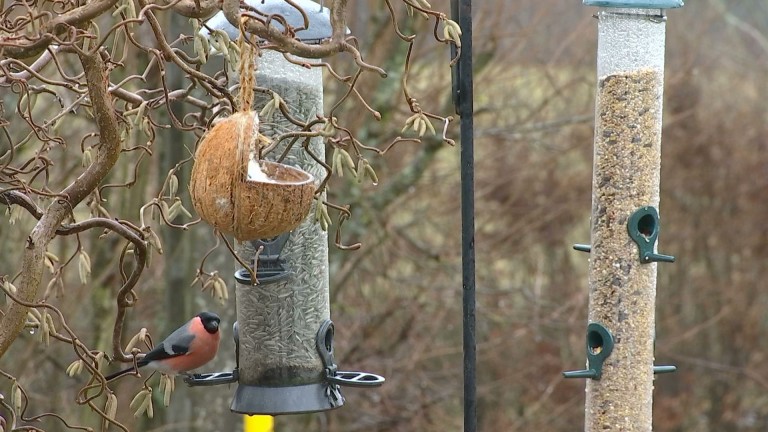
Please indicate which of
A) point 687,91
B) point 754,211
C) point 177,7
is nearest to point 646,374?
point 177,7

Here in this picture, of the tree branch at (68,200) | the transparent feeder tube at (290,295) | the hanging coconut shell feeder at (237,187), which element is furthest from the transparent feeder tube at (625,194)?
the tree branch at (68,200)

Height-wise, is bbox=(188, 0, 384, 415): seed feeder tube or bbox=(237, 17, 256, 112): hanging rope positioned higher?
bbox=(237, 17, 256, 112): hanging rope

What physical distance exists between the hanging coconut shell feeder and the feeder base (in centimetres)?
137

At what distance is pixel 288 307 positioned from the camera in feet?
15.1

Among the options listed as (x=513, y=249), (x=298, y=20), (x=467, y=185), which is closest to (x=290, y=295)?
(x=298, y=20)

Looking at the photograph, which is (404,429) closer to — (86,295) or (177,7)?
(86,295)

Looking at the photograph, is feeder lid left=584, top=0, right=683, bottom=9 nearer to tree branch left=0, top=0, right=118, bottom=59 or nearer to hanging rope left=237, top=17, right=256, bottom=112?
hanging rope left=237, top=17, right=256, bottom=112

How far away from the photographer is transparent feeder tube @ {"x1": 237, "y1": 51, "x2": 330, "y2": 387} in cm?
445

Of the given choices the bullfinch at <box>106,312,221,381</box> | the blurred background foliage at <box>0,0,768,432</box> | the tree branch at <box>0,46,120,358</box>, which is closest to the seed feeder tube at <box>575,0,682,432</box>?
the bullfinch at <box>106,312,221,381</box>

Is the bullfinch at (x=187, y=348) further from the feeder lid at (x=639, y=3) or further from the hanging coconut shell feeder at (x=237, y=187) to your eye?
the feeder lid at (x=639, y=3)

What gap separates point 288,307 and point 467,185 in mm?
1238

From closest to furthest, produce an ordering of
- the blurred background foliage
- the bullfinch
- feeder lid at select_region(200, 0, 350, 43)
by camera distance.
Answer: feeder lid at select_region(200, 0, 350, 43)
the bullfinch
the blurred background foliage

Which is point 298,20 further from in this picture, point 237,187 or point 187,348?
point 187,348

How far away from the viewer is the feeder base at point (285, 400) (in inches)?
172
